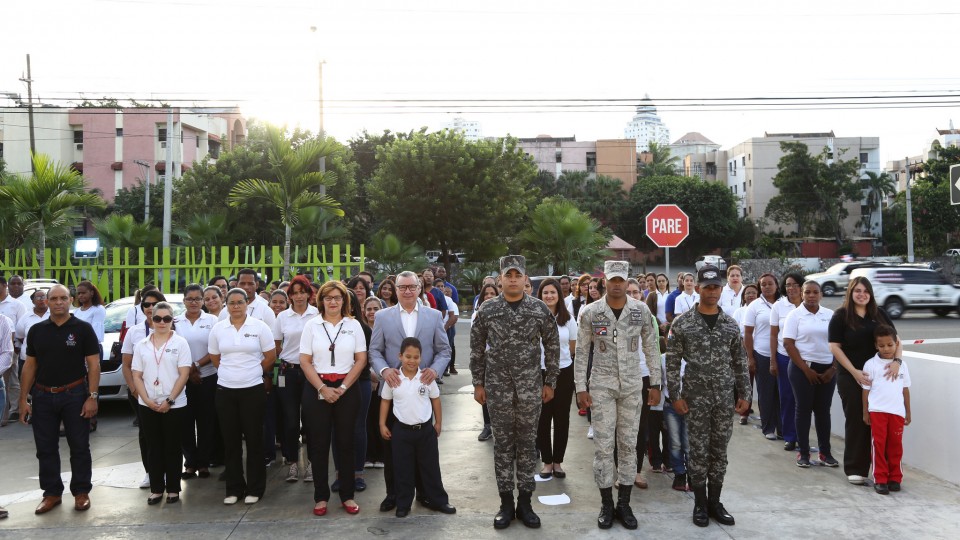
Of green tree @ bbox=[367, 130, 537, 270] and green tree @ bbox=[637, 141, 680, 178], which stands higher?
green tree @ bbox=[637, 141, 680, 178]

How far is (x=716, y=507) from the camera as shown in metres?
5.29

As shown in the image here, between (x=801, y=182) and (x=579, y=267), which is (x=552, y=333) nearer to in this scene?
(x=579, y=267)

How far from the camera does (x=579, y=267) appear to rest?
24719 mm

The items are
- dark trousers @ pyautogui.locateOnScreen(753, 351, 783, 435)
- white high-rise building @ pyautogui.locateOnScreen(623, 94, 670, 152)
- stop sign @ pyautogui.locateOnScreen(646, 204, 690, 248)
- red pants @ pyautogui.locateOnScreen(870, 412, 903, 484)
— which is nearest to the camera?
red pants @ pyautogui.locateOnScreen(870, 412, 903, 484)

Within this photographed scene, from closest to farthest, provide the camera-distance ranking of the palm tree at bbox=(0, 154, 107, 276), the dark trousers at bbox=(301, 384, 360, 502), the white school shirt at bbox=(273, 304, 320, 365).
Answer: the dark trousers at bbox=(301, 384, 360, 502), the white school shirt at bbox=(273, 304, 320, 365), the palm tree at bbox=(0, 154, 107, 276)

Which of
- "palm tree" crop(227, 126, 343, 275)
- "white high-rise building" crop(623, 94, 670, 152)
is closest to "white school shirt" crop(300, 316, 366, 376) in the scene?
"palm tree" crop(227, 126, 343, 275)

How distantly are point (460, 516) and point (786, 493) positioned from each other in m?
2.73

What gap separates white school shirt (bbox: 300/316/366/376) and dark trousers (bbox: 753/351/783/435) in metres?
4.56

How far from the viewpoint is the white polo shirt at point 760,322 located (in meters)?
7.78

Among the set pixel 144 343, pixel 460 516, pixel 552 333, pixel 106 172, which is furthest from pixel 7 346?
pixel 106 172

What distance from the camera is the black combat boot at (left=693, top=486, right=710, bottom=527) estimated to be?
5215 mm

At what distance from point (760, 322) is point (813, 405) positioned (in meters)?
1.23

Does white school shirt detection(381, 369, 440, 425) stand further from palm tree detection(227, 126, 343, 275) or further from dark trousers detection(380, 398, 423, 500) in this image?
palm tree detection(227, 126, 343, 275)

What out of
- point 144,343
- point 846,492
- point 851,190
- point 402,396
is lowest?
point 846,492
